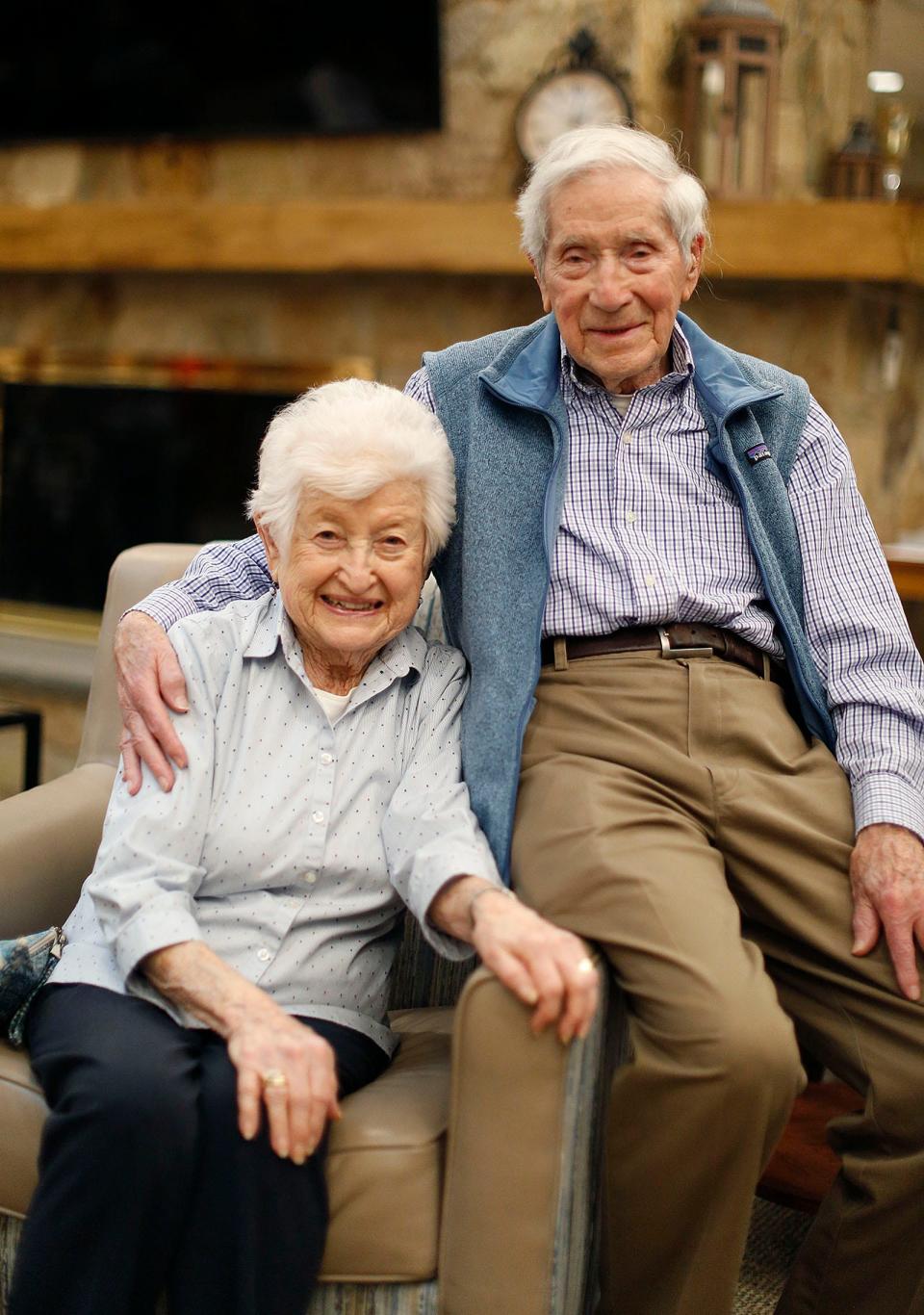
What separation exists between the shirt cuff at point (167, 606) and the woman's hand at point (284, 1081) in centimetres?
51

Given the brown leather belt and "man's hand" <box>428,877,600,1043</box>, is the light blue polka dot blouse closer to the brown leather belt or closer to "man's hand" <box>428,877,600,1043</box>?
"man's hand" <box>428,877,600,1043</box>

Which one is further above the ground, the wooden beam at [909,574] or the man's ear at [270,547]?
the wooden beam at [909,574]

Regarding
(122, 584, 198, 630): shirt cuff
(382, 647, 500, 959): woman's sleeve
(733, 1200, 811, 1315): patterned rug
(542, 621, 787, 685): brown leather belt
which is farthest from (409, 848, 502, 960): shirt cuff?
(733, 1200, 811, 1315): patterned rug

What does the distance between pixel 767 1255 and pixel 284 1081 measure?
0.98 meters

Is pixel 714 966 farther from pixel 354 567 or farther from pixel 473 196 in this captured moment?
pixel 473 196

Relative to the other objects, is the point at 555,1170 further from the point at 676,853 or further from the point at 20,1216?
the point at 20,1216

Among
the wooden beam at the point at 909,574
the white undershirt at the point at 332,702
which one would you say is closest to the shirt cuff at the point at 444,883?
the white undershirt at the point at 332,702

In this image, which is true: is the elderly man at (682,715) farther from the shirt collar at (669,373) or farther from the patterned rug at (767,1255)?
the patterned rug at (767,1255)

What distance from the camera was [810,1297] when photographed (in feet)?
4.79

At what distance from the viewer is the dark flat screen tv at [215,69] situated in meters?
3.40

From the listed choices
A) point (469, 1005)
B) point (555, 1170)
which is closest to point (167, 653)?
point (469, 1005)

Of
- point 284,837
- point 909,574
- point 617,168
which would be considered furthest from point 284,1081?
point 909,574

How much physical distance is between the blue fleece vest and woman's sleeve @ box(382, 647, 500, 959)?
1.0 inches

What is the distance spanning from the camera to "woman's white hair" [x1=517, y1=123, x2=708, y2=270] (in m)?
1.62
